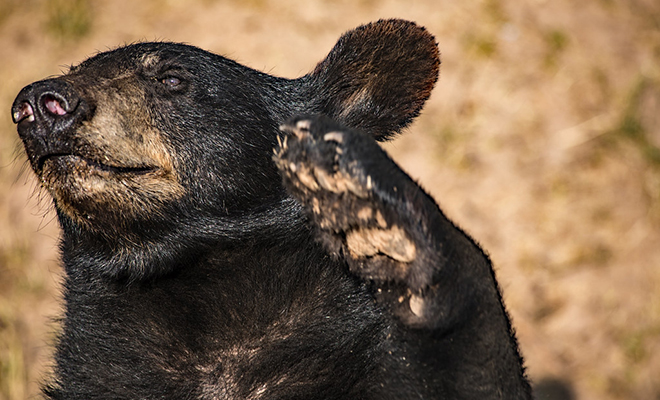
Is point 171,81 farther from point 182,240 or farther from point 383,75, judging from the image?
point 383,75

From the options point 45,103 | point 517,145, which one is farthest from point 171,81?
point 517,145

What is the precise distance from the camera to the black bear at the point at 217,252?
2.50m

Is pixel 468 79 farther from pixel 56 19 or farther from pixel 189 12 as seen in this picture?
pixel 56 19

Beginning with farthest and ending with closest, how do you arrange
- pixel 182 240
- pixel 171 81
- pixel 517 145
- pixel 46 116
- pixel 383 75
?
pixel 517 145, pixel 383 75, pixel 171 81, pixel 182 240, pixel 46 116

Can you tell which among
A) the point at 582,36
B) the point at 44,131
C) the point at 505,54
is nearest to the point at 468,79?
the point at 505,54

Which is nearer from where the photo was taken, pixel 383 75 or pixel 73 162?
pixel 73 162

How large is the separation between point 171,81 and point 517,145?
4.38 metres

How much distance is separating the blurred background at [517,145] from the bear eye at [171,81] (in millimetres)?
3390

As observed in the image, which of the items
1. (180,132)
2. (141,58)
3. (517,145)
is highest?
(517,145)

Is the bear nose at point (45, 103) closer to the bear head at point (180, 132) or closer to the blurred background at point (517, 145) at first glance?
the bear head at point (180, 132)

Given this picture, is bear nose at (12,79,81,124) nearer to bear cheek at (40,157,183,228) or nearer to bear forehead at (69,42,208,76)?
bear cheek at (40,157,183,228)

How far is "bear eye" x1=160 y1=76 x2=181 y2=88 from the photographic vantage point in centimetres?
332

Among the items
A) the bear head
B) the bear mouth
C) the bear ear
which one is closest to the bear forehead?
the bear head

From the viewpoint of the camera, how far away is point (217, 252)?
125 inches
